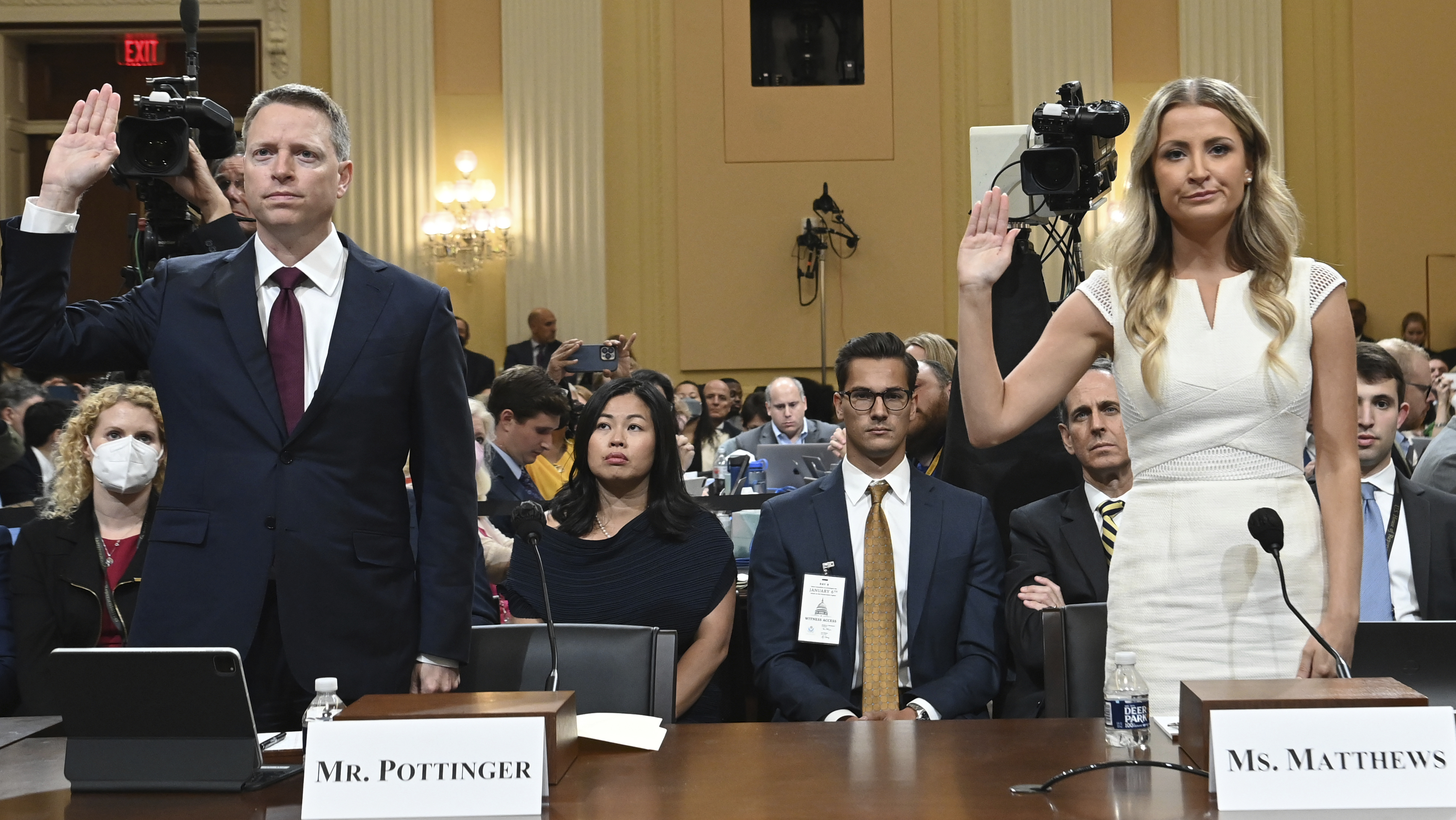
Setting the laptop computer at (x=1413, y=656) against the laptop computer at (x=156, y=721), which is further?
the laptop computer at (x=1413, y=656)

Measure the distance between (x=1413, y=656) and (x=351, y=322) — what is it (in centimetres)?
162

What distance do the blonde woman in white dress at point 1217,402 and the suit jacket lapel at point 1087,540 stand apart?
98 centimetres

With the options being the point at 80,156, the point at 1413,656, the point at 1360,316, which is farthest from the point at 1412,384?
the point at 1360,316

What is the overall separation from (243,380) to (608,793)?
895 millimetres

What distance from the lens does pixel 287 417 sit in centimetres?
208

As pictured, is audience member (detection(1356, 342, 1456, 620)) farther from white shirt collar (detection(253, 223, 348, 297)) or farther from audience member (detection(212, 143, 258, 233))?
audience member (detection(212, 143, 258, 233))

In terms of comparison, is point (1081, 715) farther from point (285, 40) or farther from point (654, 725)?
point (285, 40)

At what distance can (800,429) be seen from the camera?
7.30 metres

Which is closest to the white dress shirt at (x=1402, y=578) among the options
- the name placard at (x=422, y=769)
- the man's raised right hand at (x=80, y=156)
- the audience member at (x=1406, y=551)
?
the audience member at (x=1406, y=551)

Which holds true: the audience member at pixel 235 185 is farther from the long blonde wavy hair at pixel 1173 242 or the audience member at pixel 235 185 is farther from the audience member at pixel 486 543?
the long blonde wavy hair at pixel 1173 242

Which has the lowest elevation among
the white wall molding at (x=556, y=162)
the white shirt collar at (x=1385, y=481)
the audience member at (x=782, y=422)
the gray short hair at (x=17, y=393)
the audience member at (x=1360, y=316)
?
the white shirt collar at (x=1385, y=481)

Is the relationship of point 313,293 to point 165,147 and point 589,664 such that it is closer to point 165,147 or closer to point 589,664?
point 165,147

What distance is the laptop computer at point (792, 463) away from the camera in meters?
5.41

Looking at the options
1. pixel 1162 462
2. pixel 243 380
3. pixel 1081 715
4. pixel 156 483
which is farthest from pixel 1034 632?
pixel 156 483
